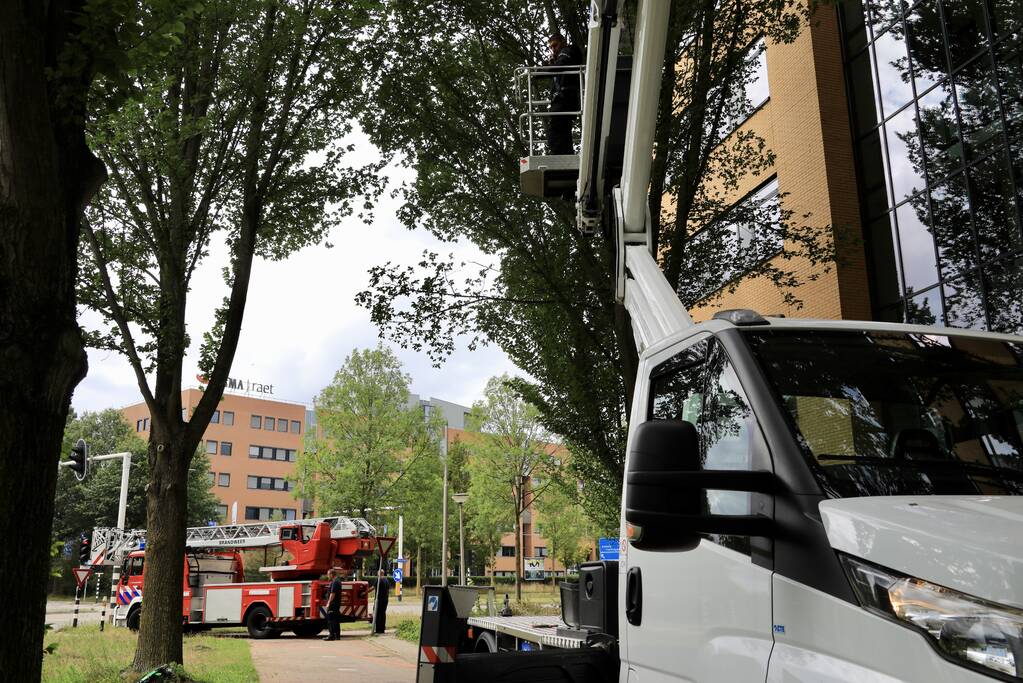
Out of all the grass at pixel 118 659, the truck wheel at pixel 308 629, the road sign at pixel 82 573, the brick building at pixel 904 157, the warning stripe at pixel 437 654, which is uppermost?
the brick building at pixel 904 157

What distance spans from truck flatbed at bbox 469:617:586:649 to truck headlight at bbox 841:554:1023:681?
108 inches

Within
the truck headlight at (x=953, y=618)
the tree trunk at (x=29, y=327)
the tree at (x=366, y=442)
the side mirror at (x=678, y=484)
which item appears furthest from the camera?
the tree at (x=366, y=442)

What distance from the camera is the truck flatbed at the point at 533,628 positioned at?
5020mm

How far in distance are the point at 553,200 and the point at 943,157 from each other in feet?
25.3

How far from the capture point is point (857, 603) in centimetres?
212

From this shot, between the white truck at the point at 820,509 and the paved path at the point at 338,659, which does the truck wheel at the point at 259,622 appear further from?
the white truck at the point at 820,509

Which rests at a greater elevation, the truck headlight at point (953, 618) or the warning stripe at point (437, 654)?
the truck headlight at point (953, 618)

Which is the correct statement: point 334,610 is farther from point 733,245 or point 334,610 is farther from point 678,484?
point 678,484

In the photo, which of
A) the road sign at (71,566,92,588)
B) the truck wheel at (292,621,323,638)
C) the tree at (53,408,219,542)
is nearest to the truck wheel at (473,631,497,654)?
the truck wheel at (292,621,323,638)

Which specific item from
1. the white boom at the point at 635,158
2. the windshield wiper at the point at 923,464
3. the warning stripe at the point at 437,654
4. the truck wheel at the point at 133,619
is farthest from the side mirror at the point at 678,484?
the truck wheel at the point at 133,619

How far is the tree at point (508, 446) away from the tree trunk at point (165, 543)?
2150 centimetres

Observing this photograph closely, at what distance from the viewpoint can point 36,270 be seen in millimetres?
4762

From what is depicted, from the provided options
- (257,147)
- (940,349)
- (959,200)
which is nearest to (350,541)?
(257,147)

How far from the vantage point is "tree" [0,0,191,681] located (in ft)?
15.0
